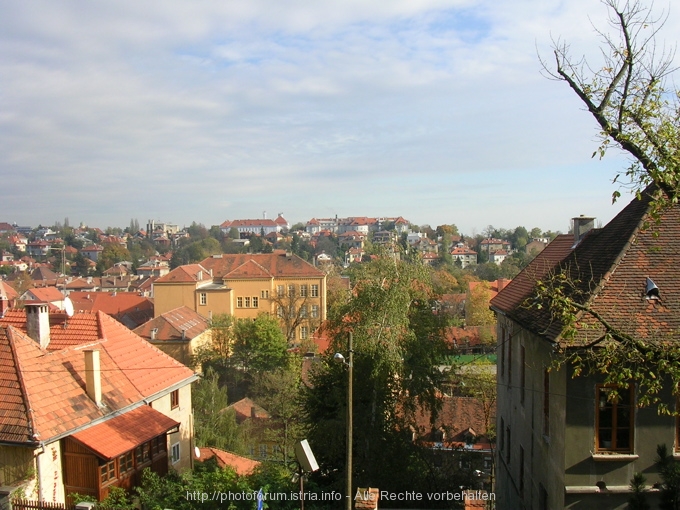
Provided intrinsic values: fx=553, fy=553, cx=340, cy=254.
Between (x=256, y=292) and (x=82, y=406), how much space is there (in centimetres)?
3735

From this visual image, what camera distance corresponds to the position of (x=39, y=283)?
86438 millimetres

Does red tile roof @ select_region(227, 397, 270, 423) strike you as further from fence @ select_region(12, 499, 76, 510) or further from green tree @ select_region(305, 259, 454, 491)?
fence @ select_region(12, 499, 76, 510)

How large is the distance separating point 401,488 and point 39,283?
84.7 meters

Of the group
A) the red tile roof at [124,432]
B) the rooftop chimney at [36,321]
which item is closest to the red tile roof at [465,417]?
the red tile roof at [124,432]

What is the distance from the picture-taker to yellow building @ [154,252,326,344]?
50906 mm

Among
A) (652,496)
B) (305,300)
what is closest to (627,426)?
(652,496)

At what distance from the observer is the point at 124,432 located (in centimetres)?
1520

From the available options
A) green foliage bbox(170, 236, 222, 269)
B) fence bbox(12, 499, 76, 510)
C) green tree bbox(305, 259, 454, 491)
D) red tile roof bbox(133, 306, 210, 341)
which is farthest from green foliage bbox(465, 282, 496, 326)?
green foliage bbox(170, 236, 222, 269)

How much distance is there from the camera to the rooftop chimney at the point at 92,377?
612 inches

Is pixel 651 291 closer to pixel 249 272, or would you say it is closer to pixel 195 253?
pixel 249 272

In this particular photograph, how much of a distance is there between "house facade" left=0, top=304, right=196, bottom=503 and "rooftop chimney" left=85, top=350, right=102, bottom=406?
28 millimetres

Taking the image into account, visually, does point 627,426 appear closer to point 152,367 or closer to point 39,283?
point 152,367

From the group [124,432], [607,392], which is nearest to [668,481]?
[607,392]

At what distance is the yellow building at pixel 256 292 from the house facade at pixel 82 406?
30.9m
